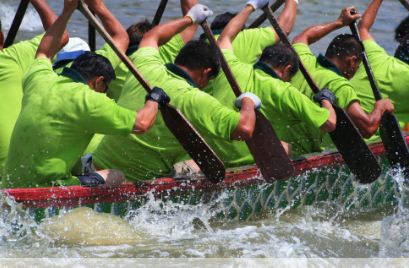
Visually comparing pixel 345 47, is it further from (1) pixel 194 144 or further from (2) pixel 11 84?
(2) pixel 11 84

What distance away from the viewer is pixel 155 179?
683 centimetres

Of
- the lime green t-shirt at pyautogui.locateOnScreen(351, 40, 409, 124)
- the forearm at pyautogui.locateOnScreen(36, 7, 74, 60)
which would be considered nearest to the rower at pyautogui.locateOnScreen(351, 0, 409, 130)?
the lime green t-shirt at pyautogui.locateOnScreen(351, 40, 409, 124)

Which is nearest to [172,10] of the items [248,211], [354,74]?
[354,74]

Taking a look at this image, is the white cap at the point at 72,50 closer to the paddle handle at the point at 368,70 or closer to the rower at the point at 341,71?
the rower at the point at 341,71

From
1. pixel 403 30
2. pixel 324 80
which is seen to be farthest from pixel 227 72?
pixel 403 30

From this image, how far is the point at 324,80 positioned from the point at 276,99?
645 mm

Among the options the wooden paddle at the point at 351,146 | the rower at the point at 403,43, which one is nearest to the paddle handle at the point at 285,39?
the wooden paddle at the point at 351,146

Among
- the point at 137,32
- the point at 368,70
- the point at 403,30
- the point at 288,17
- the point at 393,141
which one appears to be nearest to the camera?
the point at 393,141

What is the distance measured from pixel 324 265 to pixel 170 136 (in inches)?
49.0

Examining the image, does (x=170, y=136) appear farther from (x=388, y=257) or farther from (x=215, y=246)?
(x=388, y=257)

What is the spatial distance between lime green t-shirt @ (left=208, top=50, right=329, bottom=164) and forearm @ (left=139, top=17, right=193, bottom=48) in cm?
36

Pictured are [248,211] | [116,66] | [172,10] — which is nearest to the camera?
[248,211]

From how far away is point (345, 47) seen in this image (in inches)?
314

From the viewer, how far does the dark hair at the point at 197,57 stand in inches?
274
